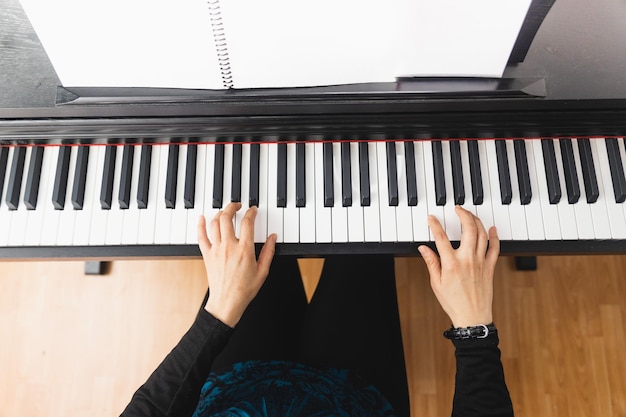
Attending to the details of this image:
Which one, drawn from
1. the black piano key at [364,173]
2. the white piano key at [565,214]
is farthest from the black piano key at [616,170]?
the black piano key at [364,173]

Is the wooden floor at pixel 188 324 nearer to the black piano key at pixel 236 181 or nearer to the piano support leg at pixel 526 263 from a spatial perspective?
the piano support leg at pixel 526 263

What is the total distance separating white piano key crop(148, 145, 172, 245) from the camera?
120 cm

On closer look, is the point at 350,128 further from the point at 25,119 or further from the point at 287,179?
the point at 25,119

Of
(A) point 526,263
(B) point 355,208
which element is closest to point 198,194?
(B) point 355,208

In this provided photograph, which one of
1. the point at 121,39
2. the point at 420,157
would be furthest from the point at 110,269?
the point at 420,157

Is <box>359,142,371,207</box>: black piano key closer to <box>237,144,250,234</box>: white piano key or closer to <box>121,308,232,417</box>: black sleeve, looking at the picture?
<box>237,144,250,234</box>: white piano key

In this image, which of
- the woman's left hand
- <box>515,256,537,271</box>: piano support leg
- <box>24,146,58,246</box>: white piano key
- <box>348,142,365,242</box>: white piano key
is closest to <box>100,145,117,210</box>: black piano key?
<box>24,146,58,246</box>: white piano key

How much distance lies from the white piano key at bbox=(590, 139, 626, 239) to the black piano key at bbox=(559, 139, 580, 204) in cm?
6

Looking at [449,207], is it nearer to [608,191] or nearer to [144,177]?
[608,191]

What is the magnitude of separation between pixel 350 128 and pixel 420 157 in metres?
0.19

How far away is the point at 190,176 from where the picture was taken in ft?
4.02

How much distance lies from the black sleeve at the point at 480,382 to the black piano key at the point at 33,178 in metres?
1.01

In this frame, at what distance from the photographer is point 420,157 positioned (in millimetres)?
1236

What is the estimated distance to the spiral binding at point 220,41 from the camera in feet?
3.04
